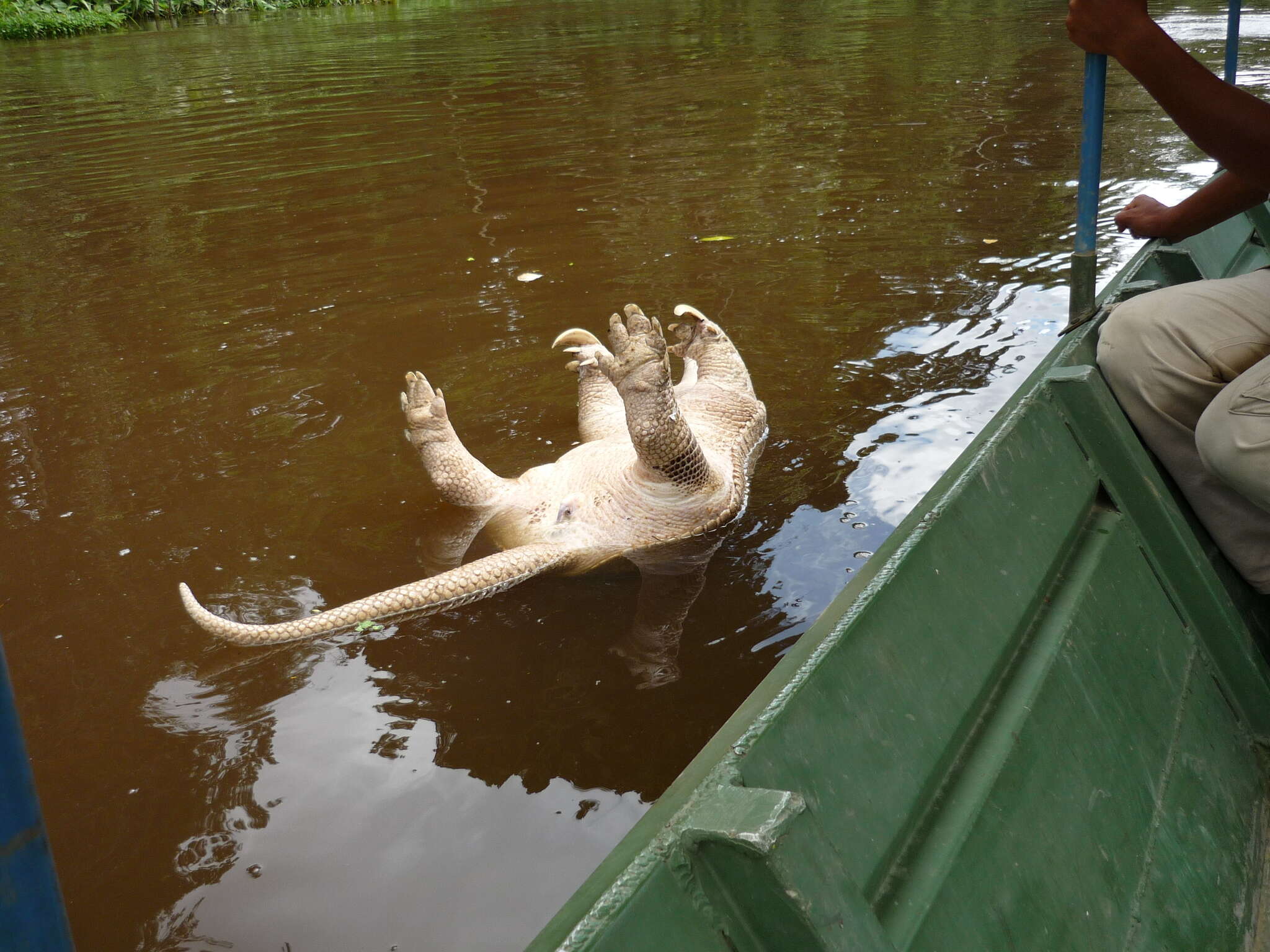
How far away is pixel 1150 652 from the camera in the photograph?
7.78 ft

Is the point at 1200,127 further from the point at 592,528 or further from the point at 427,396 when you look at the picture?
the point at 427,396

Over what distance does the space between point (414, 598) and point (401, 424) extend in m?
1.72

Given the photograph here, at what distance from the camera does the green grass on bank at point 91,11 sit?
25.9 metres

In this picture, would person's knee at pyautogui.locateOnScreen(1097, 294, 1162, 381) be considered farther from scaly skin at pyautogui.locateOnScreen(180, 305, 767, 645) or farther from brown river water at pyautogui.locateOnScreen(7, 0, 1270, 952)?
scaly skin at pyautogui.locateOnScreen(180, 305, 767, 645)

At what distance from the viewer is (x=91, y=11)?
27.5 metres

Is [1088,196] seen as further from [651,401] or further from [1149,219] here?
[651,401]

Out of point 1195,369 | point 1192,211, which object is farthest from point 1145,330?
point 1192,211

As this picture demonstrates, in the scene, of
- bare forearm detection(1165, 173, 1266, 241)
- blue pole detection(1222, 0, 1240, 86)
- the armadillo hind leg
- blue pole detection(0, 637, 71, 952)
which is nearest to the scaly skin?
the armadillo hind leg

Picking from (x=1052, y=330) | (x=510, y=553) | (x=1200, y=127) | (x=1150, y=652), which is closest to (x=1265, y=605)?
(x=1150, y=652)

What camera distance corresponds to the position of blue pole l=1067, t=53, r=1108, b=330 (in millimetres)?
2906

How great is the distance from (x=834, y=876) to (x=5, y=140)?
14191 millimetres

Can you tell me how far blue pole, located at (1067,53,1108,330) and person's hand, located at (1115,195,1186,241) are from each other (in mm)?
546

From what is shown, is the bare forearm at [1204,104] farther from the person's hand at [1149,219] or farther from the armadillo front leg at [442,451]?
the armadillo front leg at [442,451]

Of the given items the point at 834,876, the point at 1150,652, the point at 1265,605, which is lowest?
the point at 1265,605
